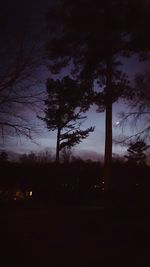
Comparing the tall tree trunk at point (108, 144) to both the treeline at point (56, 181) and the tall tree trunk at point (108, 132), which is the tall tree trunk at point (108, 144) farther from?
the treeline at point (56, 181)

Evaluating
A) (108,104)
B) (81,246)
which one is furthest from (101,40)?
(81,246)

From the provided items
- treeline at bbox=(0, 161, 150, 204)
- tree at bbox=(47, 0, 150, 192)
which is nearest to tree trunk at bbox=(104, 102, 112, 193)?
tree at bbox=(47, 0, 150, 192)

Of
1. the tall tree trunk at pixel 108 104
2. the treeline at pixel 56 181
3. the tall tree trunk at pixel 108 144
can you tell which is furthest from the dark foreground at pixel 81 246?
the treeline at pixel 56 181

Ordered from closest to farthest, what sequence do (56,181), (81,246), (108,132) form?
(81,246) < (108,132) < (56,181)

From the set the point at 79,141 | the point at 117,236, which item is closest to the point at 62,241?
the point at 117,236

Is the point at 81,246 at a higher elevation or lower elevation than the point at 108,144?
lower

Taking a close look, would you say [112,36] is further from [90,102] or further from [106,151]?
[106,151]

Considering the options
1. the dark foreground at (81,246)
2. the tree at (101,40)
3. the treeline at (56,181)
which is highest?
the tree at (101,40)

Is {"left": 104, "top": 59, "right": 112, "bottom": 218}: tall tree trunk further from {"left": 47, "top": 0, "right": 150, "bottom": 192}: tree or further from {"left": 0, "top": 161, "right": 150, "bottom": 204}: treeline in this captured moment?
{"left": 0, "top": 161, "right": 150, "bottom": 204}: treeline

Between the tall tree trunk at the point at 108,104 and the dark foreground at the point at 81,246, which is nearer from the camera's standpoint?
the dark foreground at the point at 81,246

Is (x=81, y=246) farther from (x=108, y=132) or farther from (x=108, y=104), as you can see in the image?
(x=108, y=104)

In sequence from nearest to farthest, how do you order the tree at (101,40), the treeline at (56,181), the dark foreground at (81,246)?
the dark foreground at (81,246) < the tree at (101,40) < the treeline at (56,181)

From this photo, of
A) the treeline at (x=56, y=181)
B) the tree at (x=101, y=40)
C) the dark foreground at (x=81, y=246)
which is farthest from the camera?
the treeline at (x=56, y=181)

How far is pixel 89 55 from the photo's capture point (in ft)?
56.4
